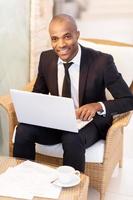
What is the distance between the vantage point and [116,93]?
6.46 ft

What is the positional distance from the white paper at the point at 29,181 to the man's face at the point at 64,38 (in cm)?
64

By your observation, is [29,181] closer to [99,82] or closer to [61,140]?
[61,140]

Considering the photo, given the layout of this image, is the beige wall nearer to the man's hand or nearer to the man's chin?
the man's chin

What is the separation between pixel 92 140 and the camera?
1964 millimetres

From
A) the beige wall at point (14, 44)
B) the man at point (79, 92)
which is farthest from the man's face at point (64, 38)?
the beige wall at point (14, 44)

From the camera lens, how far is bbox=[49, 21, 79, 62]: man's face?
75.4 inches

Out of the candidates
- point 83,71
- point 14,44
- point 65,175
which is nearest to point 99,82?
point 83,71

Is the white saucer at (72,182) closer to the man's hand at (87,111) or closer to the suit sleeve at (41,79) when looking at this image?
the man's hand at (87,111)

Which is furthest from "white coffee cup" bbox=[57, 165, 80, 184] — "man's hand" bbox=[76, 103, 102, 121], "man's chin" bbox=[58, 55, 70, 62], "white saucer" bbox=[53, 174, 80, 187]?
"man's chin" bbox=[58, 55, 70, 62]

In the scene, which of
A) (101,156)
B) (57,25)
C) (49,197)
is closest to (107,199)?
(101,156)

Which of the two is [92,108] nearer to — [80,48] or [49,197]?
[80,48]

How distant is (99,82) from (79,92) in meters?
0.13

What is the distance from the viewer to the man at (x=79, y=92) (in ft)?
6.23

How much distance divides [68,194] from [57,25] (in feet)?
2.91
